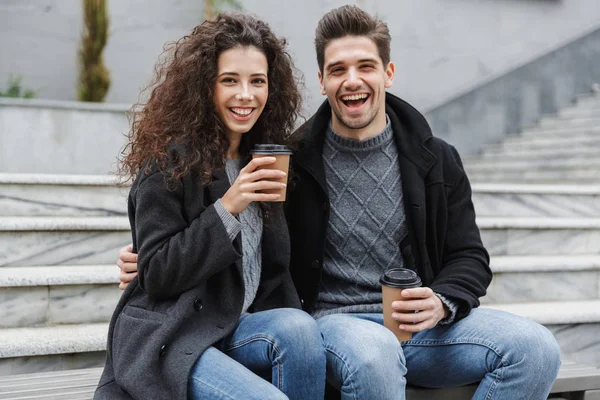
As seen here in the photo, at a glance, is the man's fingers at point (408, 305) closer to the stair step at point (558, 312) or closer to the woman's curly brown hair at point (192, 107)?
the woman's curly brown hair at point (192, 107)

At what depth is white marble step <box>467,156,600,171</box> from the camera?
5.40 m

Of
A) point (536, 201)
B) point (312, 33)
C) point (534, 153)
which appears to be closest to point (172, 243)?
point (536, 201)

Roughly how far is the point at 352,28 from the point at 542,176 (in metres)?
3.82

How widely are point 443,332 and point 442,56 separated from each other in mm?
5678

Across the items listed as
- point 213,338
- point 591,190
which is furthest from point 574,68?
point 213,338

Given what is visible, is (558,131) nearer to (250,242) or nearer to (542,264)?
(542,264)

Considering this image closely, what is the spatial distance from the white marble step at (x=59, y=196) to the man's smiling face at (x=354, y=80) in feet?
5.25

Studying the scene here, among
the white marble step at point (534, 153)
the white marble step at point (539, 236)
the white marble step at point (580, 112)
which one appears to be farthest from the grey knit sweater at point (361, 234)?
the white marble step at point (580, 112)

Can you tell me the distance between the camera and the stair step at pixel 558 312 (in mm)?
3129

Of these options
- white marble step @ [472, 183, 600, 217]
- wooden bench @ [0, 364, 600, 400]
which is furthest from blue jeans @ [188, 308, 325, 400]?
white marble step @ [472, 183, 600, 217]

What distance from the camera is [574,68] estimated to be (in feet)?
25.4

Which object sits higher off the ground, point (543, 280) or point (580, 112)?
point (580, 112)

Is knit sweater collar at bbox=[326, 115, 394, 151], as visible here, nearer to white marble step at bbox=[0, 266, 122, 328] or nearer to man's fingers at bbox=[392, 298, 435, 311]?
man's fingers at bbox=[392, 298, 435, 311]

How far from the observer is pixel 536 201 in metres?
4.18
